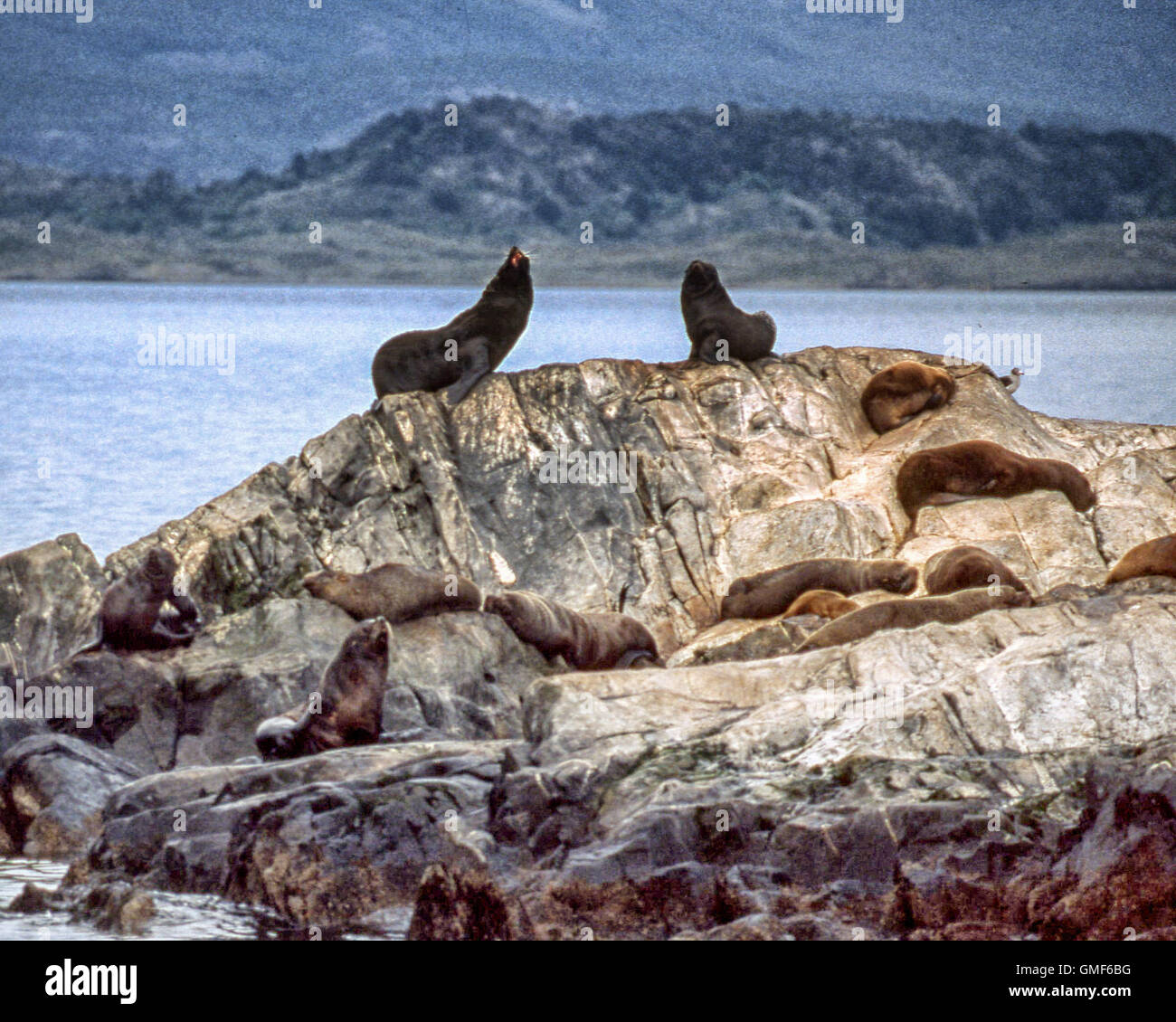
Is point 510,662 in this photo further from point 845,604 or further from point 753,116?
point 753,116

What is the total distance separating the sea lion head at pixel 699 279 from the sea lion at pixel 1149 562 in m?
5.38

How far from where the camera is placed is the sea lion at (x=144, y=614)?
410 inches

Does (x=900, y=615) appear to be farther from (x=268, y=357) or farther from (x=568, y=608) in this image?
(x=268, y=357)

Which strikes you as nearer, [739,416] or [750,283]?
[739,416]

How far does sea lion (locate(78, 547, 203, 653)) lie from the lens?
10.4m

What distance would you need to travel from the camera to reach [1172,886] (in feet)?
22.3

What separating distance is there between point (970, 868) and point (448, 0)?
12.6 meters

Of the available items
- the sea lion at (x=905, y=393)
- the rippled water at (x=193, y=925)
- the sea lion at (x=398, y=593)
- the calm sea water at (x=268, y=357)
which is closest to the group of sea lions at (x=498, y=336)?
the sea lion at (x=905, y=393)

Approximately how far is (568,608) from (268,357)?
9372 mm

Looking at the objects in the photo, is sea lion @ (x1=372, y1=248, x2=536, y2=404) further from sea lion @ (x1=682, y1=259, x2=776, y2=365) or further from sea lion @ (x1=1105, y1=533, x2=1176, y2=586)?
sea lion @ (x1=1105, y1=533, x2=1176, y2=586)

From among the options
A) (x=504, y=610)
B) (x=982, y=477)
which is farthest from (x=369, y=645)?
(x=982, y=477)

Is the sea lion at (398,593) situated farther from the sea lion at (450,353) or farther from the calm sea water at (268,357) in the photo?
the calm sea water at (268,357)

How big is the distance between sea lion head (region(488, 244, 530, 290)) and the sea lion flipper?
0.74 meters
